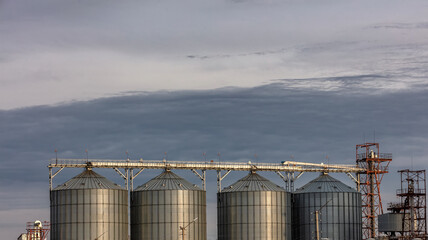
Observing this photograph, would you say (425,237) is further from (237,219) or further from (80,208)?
(80,208)

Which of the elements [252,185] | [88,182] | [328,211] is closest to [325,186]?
[328,211]

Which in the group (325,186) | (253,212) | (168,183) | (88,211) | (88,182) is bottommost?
(253,212)

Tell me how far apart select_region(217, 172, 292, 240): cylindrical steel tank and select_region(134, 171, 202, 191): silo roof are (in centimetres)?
841

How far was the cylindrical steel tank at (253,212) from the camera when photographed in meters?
156

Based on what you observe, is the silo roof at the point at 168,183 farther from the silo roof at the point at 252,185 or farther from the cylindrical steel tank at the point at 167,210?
the silo roof at the point at 252,185

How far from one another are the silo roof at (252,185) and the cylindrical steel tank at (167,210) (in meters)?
8.84

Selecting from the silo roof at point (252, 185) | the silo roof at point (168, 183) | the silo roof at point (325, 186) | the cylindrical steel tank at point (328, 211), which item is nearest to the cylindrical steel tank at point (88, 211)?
the silo roof at point (168, 183)

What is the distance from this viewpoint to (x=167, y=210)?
149 m

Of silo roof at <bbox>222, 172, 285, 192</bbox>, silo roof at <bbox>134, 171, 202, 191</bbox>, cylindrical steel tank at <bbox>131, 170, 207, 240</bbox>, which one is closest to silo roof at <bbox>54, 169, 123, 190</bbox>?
cylindrical steel tank at <bbox>131, 170, 207, 240</bbox>

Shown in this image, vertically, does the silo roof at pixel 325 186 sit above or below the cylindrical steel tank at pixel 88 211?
above

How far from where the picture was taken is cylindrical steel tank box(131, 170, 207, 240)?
14838 cm

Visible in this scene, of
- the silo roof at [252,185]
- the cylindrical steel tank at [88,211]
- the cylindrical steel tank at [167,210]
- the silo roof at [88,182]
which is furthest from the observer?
the silo roof at [252,185]

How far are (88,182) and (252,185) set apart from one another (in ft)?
101

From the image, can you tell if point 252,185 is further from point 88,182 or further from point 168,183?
point 88,182
